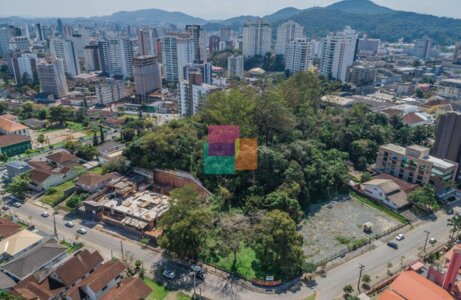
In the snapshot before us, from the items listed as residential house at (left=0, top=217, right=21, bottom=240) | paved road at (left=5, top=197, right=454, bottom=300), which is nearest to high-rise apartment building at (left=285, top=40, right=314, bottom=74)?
paved road at (left=5, top=197, right=454, bottom=300)

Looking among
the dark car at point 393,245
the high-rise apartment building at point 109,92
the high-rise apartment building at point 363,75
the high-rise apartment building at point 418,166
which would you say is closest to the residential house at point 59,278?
the dark car at point 393,245

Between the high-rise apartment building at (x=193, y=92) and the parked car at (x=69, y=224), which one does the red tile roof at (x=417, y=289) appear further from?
the high-rise apartment building at (x=193, y=92)

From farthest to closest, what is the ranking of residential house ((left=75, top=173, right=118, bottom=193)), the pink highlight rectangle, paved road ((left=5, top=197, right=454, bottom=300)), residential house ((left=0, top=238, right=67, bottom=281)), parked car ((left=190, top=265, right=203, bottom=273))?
residential house ((left=75, top=173, right=118, bottom=193)), the pink highlight rectangle, parked car ((left=190, top=265, right=203, bottom=273)), residential house ((left=0, top=238, right=67, bottom=281)), paved road ((left=5, top=197, right=454, bottom=300))

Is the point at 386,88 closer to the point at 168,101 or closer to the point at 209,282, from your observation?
the point at 168,101

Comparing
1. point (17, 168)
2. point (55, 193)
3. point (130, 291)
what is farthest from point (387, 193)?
point (17, 168)

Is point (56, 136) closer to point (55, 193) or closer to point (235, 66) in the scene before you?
point (55, 193)

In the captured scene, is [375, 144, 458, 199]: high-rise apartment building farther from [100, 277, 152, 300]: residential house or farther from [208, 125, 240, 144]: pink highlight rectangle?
[100, 277, 152, 300]: residential house
